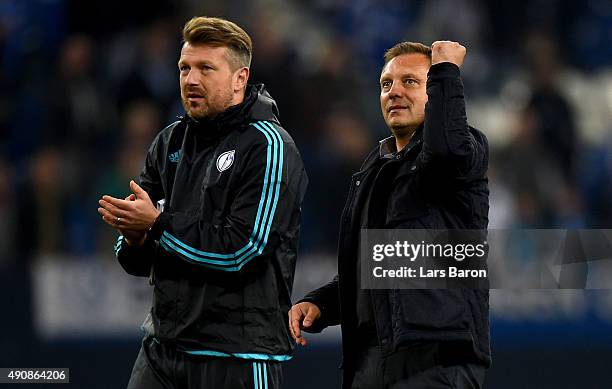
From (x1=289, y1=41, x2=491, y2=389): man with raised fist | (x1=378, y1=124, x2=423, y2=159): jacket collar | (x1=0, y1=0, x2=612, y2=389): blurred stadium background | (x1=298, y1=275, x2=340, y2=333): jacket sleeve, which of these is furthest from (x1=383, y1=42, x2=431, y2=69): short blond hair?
(x1=0, y1=0, x2=612, y2=389): blurred stadium background

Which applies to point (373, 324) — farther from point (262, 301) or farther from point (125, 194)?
point (125, 194)

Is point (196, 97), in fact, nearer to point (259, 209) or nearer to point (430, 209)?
point (259, 209)

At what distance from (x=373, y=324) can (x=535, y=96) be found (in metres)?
5.00

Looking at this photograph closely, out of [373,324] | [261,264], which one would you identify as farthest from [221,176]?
[373,324]

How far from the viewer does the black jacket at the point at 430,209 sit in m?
3.59

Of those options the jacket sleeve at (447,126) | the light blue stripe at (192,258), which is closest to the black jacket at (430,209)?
the jacket sleeve at (447,126)

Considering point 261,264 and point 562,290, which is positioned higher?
point 562,290

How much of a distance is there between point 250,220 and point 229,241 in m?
0.11

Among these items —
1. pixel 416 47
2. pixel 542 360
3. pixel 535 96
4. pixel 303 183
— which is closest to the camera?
pixel 416 47

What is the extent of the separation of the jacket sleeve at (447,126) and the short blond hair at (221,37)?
95 cm

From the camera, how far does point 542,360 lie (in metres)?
7.34

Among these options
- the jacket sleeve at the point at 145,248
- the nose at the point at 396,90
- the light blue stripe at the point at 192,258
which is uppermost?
the nose at the point at 396,90

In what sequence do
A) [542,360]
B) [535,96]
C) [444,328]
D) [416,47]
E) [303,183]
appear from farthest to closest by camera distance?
[535,96] → [542,360] → [303,183] → [416,47] → [444,328]

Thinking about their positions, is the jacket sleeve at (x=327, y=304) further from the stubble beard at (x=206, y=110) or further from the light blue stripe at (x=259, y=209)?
the stubble beard at (x=206, y=110)
